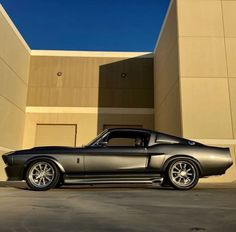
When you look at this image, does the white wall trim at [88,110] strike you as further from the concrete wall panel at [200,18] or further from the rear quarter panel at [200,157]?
the rear quarter panel at [200,157]

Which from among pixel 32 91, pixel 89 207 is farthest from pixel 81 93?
pixel 89 207

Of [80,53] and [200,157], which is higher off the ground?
[80,53]

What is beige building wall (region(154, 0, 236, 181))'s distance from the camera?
33.6ft

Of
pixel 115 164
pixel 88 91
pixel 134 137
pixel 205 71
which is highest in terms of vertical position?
pixel 88 91

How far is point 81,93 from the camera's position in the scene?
16.1 meters

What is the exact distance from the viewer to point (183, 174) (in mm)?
5578

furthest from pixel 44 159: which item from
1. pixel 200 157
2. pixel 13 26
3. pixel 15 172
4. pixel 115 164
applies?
pixel 13 26

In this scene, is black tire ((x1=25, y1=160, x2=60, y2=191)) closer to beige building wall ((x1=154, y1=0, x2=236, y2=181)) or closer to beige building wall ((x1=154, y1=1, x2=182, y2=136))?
beige building wall ((x1=154, y1=0, x2=236, y2=181))

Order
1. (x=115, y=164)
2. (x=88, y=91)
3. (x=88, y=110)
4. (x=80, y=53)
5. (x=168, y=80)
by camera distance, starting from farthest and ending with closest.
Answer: (x=80, y=53)
(x=88, y=91)
(x=88, y=110)
(x=168, y=80)
(x=115, y=164)

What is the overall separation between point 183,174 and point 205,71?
6158 millimetres

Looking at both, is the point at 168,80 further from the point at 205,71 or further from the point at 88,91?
the point at 88,91

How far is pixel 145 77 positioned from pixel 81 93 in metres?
3.68

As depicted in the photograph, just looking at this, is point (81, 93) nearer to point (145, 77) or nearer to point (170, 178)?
point (145, 77)

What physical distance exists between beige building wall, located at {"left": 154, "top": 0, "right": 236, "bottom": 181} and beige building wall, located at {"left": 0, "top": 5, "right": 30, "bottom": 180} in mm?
7346
